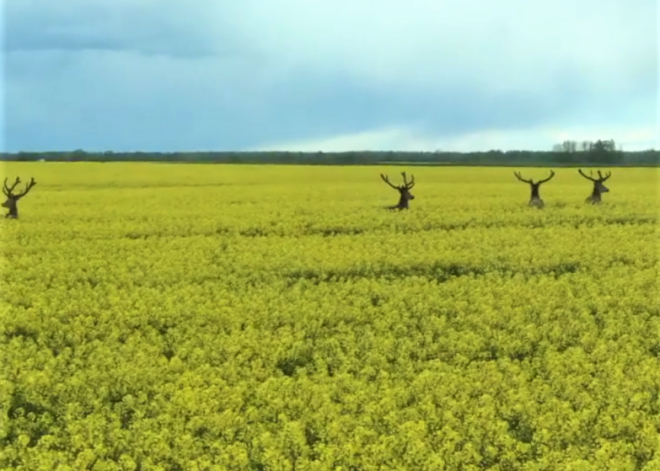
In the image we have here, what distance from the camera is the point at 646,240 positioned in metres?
18.6

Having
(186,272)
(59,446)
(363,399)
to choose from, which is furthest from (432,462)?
(186,272)

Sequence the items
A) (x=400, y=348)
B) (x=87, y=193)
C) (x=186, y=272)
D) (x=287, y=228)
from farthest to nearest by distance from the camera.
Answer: (x=87, y=193) → (x=287, y=228) → (x=186, y=272) → (x=400, y=348)

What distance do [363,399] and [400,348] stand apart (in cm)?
196

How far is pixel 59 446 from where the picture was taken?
7.17 m

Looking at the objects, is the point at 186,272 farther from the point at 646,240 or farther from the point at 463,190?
the point at 463,190

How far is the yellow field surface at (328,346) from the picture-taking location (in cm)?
698

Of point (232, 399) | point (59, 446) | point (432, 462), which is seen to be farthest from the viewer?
point (232, 399)

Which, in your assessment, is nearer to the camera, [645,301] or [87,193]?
[645,301]

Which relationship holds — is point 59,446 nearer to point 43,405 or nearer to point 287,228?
point 43,405

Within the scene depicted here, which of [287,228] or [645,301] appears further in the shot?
[287,228]

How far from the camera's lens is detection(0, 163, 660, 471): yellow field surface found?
6984 mm

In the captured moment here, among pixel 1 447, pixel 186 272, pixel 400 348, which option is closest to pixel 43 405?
pixel 1 447

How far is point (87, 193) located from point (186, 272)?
58.0ft

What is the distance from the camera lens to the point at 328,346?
32.8 feet
